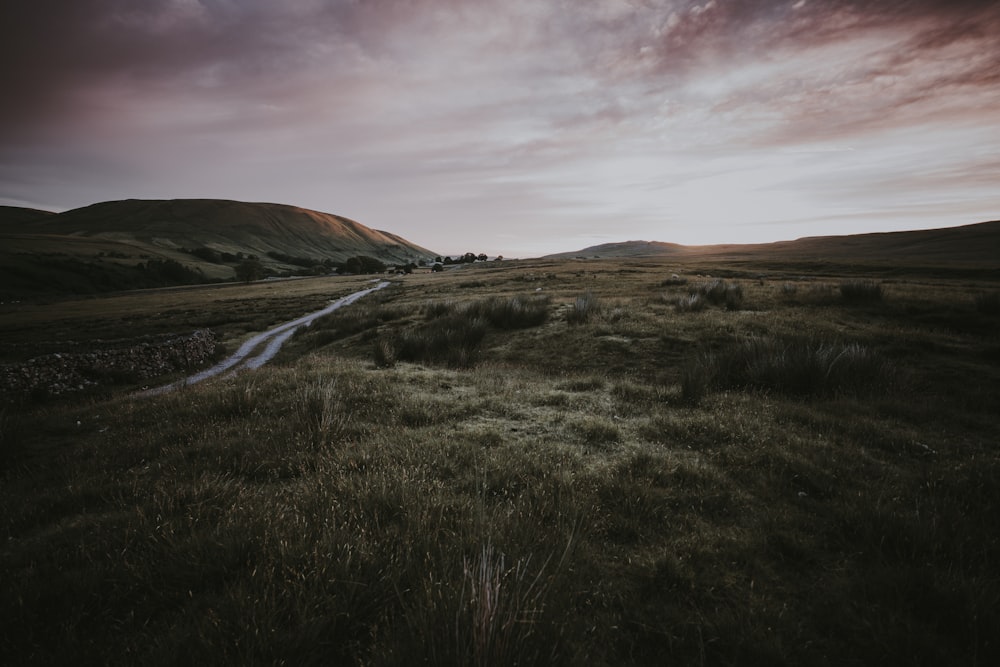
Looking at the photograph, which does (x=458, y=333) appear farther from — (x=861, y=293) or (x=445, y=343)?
(x=861, y=293)

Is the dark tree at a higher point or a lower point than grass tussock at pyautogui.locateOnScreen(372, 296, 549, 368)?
higher

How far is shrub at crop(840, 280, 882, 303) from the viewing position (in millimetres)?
15953

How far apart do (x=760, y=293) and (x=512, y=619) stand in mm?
22454

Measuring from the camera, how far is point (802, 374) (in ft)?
25.6

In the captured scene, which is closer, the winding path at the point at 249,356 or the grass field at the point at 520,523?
the grass field at the point at 520,523

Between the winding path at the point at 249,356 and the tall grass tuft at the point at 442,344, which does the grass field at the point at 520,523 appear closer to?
the tall grass tuft at the point at 442,344

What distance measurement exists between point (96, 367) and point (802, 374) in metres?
23.4

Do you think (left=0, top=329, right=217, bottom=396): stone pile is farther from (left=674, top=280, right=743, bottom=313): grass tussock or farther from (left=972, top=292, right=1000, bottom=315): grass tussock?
(left=972, top=292, right=1000, bottom=315): grass tussock

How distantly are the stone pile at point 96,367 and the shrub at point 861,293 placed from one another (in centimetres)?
2975

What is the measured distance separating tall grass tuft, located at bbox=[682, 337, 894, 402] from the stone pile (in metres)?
20.0

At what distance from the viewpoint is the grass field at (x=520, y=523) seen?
7.68ft

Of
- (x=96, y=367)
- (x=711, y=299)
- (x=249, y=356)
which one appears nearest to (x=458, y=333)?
(x=711, y=299)

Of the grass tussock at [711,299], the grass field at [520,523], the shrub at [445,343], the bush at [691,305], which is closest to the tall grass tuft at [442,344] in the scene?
the shrub at [445,343]

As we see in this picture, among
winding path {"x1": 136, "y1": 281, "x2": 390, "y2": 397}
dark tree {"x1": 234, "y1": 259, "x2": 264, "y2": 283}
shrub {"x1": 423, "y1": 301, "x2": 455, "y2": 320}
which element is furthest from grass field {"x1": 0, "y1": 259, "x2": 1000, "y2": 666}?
dark tree {"x1": 234, "y1": 259, "x2": 264, "y2": 283}
